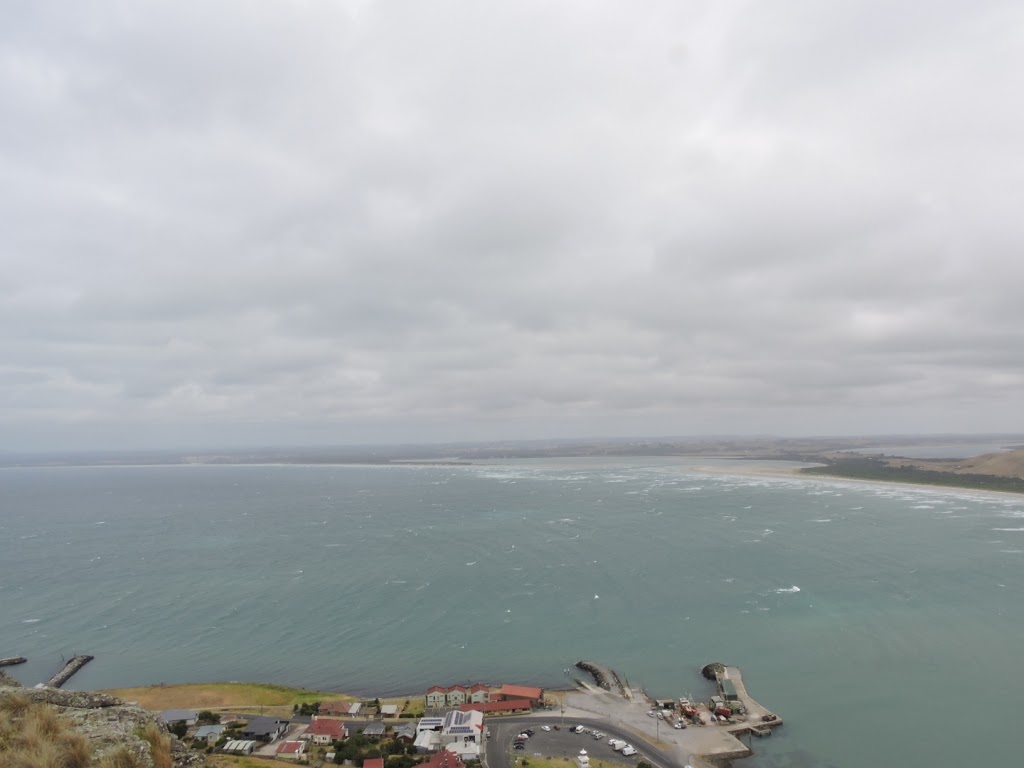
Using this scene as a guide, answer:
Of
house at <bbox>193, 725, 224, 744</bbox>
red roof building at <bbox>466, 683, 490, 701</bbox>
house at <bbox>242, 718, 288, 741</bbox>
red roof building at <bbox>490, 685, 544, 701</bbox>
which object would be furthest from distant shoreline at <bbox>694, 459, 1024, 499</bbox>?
house at <bbox>193, 725, 224, 744</bbox>

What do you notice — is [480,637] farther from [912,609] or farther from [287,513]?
[287,513]

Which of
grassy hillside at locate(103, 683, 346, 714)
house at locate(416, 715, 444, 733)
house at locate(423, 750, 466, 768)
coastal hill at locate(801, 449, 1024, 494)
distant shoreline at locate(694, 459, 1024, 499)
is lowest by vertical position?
grassy hillside at locate(103, 683, 346, 714)

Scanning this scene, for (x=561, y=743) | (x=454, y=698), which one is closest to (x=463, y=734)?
(x=454, y=698)

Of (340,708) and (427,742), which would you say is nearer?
(427,742)

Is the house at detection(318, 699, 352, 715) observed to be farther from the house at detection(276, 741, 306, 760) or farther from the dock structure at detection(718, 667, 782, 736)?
the dock structure at detection(718, 667, 782, 736)

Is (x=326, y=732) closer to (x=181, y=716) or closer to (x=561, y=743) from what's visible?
(x=181, y=716)

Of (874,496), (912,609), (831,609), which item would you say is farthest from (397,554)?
(874,496)
